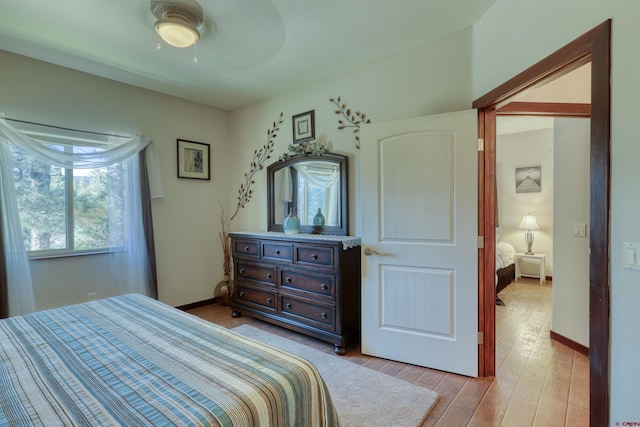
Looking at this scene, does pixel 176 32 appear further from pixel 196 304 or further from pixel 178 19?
pixel 196 304

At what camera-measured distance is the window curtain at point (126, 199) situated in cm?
247

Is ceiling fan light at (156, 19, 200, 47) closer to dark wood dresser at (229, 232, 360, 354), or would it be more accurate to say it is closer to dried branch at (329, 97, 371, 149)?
dried branch at (329, 97, 371, 149)

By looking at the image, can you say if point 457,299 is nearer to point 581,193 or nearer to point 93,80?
point 581,193

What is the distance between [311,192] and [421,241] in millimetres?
1367

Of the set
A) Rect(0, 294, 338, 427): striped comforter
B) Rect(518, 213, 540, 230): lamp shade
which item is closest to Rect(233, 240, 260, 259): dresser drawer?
Rect(0, 294, 338, 427): striped comforter

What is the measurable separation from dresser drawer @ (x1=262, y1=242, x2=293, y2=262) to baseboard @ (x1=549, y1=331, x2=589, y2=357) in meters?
2.56

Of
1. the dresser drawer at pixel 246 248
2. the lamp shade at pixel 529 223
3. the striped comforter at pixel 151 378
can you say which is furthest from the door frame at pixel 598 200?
the lamp shade at pixel 529 223

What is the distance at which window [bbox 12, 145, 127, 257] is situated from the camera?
265 cm

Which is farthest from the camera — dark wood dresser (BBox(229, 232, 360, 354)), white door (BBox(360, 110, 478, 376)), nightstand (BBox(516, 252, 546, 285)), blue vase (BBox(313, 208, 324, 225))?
nightstand (BBox(516, 252, 546, 285))

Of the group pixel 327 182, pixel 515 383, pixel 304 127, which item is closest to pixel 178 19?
pixel 304 127

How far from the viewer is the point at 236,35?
229cm

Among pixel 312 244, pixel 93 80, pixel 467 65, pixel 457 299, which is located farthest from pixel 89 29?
pixel 457 299

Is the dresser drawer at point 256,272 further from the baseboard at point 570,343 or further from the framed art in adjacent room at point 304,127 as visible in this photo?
the baseboard at point 570,343

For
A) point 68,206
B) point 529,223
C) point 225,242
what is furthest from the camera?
point 529,223
